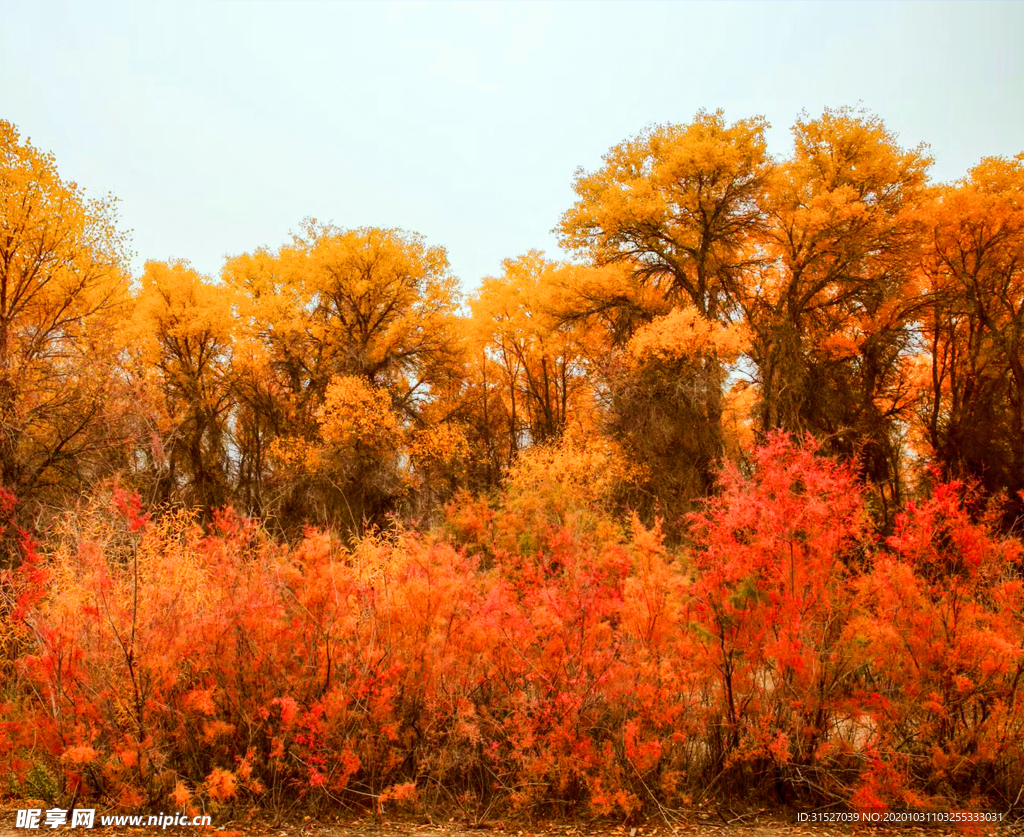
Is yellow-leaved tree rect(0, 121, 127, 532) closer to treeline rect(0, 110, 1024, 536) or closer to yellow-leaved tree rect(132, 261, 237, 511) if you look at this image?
treeline rect(0, 110, 1024, 536)

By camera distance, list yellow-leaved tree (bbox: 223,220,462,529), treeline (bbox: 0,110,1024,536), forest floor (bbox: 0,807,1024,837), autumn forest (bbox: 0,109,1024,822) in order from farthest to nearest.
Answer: yellow-leaved tree (bbox: 223,220,462,529) → treeline (bbox: 0,110,1024,536) → autumn forest (bbox: 0,109,1024,822) → forest floor (bbox: 0,807,1024,837)

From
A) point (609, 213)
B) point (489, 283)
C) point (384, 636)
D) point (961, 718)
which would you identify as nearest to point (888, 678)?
point (961, 718)

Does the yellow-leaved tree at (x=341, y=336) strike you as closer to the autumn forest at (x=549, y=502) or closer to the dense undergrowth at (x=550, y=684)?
the autumn forest at (x=549, y=502)

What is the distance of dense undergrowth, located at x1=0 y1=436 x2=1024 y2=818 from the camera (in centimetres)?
723

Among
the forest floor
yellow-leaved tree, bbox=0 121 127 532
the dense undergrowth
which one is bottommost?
the forest floor

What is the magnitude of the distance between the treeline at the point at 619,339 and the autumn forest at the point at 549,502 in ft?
0.42

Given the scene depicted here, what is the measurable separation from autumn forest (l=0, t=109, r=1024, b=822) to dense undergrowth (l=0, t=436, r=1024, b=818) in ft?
0.14

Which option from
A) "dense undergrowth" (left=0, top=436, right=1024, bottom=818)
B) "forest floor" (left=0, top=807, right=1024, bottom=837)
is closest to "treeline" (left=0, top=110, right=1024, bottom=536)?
"dense undergrowth" (left=0, top=436, right=1024, bottom=818)

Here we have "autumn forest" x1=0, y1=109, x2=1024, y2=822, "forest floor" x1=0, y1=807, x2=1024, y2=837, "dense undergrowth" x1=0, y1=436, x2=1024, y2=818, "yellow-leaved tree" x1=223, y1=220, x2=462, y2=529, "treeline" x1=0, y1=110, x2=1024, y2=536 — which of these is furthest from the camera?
"yellow-leaved tree" x1=223, y1=220, x2=462, y2=529

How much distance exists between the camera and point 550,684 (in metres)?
7.75

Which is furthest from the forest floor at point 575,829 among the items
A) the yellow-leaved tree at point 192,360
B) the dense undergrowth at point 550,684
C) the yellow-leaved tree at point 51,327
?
the yellow-leaved tree at point 192,360

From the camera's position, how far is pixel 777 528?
823 centimetres

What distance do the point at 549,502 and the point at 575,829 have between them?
11.2 meters

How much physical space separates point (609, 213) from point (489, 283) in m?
8.02
